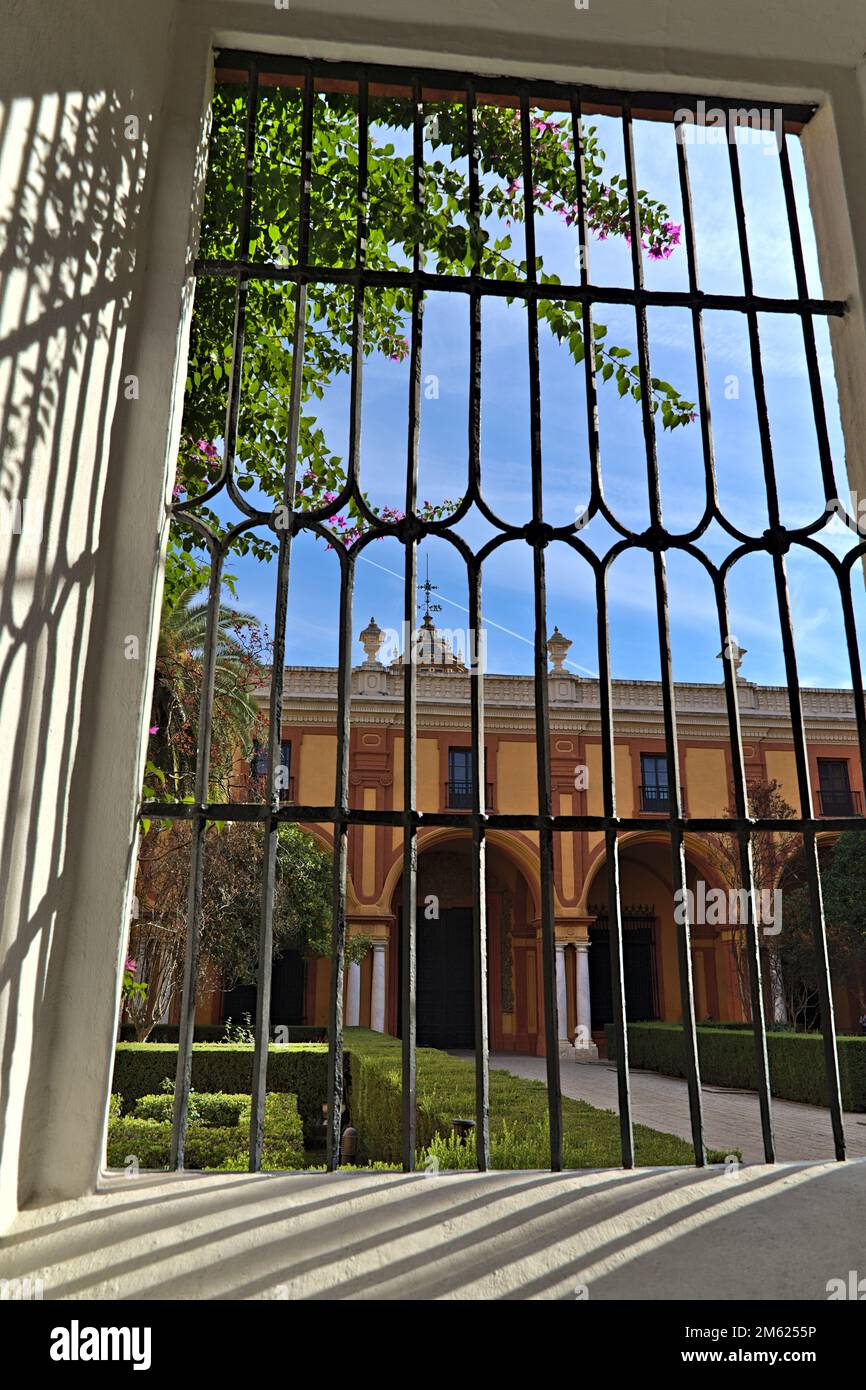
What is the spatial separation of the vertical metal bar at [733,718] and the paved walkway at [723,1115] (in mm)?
4486

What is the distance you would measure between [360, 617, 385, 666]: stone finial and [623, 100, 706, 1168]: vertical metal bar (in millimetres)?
16107

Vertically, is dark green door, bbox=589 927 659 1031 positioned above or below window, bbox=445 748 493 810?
below

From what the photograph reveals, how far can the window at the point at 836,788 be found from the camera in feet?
64.7

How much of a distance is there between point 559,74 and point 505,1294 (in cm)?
268

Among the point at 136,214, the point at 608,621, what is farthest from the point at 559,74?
the point at 608,621

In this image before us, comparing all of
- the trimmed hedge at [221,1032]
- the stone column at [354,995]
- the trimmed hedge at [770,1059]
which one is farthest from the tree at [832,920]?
the trimmed hedge at [221,1032]

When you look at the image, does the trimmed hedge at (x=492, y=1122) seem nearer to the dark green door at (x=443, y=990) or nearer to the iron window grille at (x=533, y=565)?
the iron window grille at (x=533, y=565)

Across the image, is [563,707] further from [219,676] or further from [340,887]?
[340,887]

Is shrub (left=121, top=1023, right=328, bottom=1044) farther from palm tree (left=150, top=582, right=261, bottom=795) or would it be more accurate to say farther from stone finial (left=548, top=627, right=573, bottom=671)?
stone finial (left=548, top=627, right=573, bottom=671)

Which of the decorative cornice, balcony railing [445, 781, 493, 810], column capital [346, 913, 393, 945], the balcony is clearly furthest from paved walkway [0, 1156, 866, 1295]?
the balcony

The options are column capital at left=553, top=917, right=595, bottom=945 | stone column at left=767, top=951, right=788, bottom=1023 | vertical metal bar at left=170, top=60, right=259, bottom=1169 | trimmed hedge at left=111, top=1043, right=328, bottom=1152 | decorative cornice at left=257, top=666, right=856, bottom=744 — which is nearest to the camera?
vertical metal bar at left=170, top=60, right=259, bottom=1169

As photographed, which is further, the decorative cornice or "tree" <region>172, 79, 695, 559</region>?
the decorative cornice

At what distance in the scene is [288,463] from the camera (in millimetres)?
2281

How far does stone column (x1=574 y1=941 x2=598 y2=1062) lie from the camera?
1831cm
